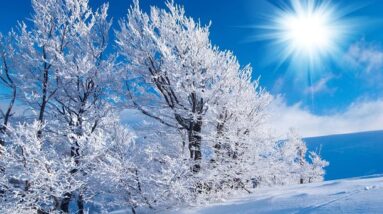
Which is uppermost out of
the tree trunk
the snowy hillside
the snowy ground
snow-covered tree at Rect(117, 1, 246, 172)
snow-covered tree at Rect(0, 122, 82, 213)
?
the snowy hillside

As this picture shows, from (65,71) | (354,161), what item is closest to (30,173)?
(65,71)

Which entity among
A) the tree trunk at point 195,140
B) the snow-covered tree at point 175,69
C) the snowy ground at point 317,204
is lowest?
the snowy ground at point 317,204

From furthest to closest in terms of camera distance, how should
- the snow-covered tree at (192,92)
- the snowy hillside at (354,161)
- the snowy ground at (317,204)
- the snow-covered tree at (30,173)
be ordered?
the snowy hillside at (354,161)
the snow-covered tree at (192,92)
the snow-covered tree at (30,173)
the snowy ground at (317,204)

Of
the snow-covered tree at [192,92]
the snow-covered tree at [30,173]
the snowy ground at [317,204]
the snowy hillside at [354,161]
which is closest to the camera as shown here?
the snowy ground at [317,204]

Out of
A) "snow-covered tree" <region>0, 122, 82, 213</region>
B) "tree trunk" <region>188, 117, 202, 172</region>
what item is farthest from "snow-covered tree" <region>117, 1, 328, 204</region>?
"snow-covered tree" <region>0, 122, 82, 213</region>

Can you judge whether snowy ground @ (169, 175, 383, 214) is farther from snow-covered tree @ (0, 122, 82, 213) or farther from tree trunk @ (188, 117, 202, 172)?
snow-covered tree @ (0, 122, 82, 213)

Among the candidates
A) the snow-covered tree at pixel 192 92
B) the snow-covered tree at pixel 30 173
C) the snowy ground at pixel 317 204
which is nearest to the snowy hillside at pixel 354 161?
the snow-covered tree at pixel 192 92

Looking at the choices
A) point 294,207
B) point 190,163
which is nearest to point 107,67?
point 190,163

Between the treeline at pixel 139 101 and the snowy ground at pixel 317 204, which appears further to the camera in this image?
the treeline at pixel 139 101

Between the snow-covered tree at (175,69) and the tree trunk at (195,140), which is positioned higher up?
the snow-covered tree at (175,69)

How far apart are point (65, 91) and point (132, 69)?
2705 millimetres

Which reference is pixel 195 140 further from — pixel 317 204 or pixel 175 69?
pixel 317 204

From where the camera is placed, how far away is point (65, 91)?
39.2 feet

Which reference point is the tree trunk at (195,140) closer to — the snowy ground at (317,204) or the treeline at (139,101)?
the treeline at (139,101)
